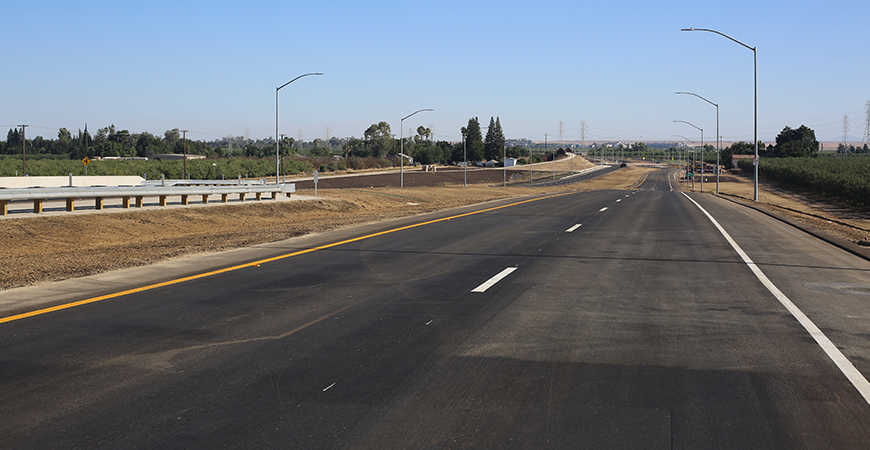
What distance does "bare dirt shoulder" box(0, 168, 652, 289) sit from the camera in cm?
1193

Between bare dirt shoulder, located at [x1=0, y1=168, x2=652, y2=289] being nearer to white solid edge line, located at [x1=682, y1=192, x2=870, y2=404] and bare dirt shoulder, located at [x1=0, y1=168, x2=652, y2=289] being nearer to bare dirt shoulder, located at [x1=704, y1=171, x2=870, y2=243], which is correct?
white solid edge line, located at [x1=682, y1=192, x2=870, y2=404]

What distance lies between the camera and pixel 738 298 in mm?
9406

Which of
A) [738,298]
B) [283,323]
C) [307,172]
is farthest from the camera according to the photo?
[307,172]

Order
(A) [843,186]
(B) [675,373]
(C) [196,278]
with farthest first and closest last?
(A) [843,186] < (C) [196,278] < (B) [675,373]

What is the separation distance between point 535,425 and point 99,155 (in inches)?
6766

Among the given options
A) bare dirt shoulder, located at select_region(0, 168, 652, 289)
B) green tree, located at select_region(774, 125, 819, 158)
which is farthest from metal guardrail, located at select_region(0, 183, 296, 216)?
green tree, located at select_region(774, 125, 819, 158)

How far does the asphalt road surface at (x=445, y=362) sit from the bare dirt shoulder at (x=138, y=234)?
8.09ft

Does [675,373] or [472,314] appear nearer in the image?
[675,373]

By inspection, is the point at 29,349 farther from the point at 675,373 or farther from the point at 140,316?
the point at 675,373

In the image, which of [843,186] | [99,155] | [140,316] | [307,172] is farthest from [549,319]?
[99,155]

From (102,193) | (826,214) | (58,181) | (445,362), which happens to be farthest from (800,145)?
(445,362)

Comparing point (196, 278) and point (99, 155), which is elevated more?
point (99, 155)

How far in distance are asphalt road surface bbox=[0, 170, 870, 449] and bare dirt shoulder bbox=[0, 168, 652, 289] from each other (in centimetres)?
247

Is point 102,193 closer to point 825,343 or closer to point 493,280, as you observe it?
point 493,280
